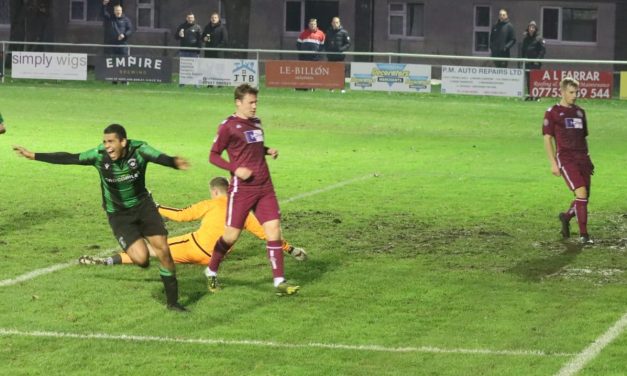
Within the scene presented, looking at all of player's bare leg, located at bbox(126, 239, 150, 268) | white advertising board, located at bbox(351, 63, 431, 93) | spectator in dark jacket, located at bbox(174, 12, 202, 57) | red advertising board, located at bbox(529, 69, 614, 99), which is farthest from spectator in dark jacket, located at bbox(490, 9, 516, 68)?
player's bare leg, located at bbox(126, 239, 150, 268)

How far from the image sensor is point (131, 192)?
11828 mm

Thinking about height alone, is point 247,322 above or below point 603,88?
below

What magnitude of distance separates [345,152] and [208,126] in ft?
17.7

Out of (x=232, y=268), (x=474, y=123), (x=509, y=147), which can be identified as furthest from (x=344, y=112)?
(x=232, y=268)

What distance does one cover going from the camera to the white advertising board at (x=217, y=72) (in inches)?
1481

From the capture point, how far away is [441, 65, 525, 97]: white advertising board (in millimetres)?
36375

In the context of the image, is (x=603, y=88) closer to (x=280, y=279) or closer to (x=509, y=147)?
(x=509, y=147)

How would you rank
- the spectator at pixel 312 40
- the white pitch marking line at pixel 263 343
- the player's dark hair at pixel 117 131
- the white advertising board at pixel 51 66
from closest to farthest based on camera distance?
the white pitch marking line at pixel 263 343, the player's dark hair at pixel 117 131, the white advertising board at pixel 51 66, the spectator at pixel 312 40

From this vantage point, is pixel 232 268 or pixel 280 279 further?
pixel 232 268

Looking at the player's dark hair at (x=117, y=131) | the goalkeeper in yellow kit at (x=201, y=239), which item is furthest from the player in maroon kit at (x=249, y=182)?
the goalkeeper in yellow kit at (x=201, y=239)

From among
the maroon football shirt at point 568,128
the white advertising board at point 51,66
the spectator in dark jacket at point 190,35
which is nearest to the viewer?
the maroon football shirt at point 568,128

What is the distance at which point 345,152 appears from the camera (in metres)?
26.2

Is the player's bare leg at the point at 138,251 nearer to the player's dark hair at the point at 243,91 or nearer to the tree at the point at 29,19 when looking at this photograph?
the player's dark hair at the point at 243,91

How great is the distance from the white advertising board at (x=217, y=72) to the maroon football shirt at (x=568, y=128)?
2213 centimetres
